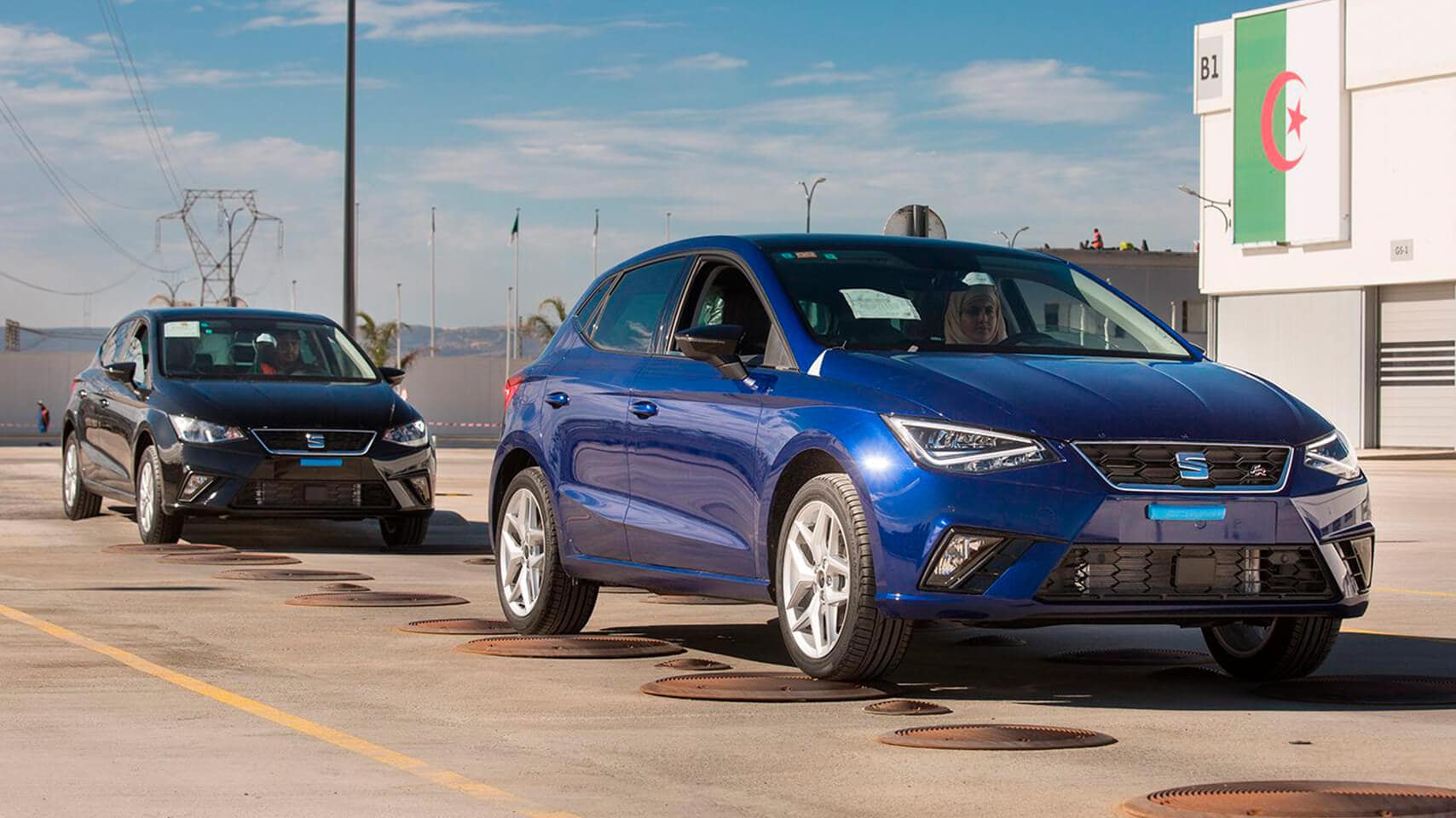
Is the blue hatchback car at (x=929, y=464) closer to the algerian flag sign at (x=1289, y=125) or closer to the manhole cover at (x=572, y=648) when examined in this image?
the manhole cover at (x=572, y=648)

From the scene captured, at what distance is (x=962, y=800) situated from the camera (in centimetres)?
552

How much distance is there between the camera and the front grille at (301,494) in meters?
14.8

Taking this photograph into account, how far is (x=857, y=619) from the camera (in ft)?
24.2

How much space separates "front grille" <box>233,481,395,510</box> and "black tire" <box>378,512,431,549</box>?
1.70 ft

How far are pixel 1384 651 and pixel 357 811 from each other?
5.35 meters

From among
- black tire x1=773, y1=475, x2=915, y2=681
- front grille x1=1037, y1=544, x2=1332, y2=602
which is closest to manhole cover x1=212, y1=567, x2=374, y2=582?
black tire x1=773, y1=475, x2=915, y2=681

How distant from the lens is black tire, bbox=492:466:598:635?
371 inches

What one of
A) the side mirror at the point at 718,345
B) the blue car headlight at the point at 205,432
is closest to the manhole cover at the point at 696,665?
the side mirror at the point at 718,345

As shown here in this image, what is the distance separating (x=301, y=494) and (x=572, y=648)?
631 cm

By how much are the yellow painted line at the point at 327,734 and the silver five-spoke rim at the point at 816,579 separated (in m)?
1.83

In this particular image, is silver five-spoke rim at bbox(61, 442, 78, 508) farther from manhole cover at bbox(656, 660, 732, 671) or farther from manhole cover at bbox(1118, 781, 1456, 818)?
manhole cover at bbox(1118, 781, 1456, 818)

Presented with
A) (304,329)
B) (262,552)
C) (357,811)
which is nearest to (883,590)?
(357,811)

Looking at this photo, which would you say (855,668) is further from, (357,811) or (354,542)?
(354,542)

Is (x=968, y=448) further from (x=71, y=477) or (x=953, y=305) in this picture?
(x=71, y=477)
